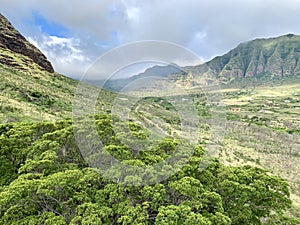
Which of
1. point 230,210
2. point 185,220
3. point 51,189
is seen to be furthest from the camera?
point 230,210

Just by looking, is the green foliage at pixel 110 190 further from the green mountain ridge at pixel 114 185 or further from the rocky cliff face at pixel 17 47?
the rocky cliff face at pixel 17 47

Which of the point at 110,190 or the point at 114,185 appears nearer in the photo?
the point at 110,190

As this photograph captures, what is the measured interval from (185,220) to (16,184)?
6158 millimetres

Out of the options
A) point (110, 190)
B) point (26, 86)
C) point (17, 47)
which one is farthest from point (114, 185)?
point (17, 47)

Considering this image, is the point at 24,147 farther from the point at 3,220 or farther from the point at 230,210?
the point at 230,210

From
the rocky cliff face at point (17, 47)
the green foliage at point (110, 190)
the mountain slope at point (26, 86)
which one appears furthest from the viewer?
the rocky cliff face at point (17, 47)

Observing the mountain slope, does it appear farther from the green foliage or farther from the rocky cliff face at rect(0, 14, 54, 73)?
the green foliage

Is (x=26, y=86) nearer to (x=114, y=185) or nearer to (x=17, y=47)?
(x=17, y=47)

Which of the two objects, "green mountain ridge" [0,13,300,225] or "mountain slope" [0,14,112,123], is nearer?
"green mountain ridge" [0,13,300,225]

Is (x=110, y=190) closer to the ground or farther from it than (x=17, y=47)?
closer to the ground

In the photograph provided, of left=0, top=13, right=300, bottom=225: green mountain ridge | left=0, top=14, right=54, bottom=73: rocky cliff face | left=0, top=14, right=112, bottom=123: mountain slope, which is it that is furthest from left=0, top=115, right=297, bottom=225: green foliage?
left=0, top=14, right=54, bottom=73: rocky cliff face

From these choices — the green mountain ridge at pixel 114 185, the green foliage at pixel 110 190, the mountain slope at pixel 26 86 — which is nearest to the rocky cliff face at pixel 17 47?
the mountain slope at pixel 26 86

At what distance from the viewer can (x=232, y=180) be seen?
12.4 meters

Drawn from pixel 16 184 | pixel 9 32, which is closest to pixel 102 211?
pixel 16 184
